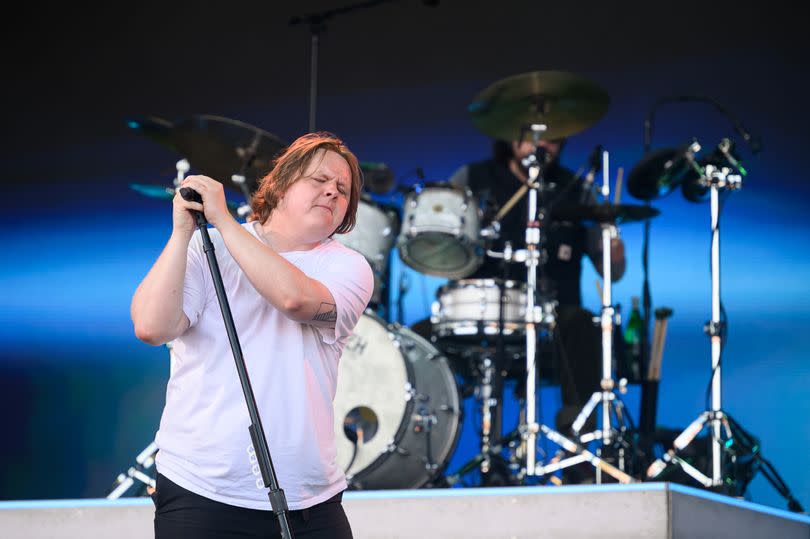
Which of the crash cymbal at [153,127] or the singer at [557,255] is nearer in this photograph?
the crash cymbal at [153,127]

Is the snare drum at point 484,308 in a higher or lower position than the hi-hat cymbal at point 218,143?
lower

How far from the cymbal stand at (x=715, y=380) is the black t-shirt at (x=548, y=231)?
0.77 meters

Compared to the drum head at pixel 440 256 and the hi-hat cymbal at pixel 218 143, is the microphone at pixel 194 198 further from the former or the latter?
the drum head at pixel 440 256

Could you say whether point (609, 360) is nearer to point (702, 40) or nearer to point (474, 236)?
point (474, 236)

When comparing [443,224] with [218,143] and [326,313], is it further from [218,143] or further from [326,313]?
[326,313]

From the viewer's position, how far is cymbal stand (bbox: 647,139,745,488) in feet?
12.3

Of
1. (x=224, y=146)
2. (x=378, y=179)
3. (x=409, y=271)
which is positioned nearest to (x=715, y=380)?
(x=378, y=179)

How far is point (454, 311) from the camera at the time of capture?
432cm

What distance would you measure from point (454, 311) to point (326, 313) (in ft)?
8.74

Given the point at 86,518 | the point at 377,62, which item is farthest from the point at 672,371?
the point at 86,518

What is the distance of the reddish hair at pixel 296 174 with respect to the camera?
1.82 meters

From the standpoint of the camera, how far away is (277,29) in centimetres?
558

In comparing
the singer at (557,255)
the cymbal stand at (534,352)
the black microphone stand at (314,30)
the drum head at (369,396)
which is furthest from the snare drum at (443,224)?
the black microphone stand at (314,30)

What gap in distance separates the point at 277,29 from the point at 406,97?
84 cm
